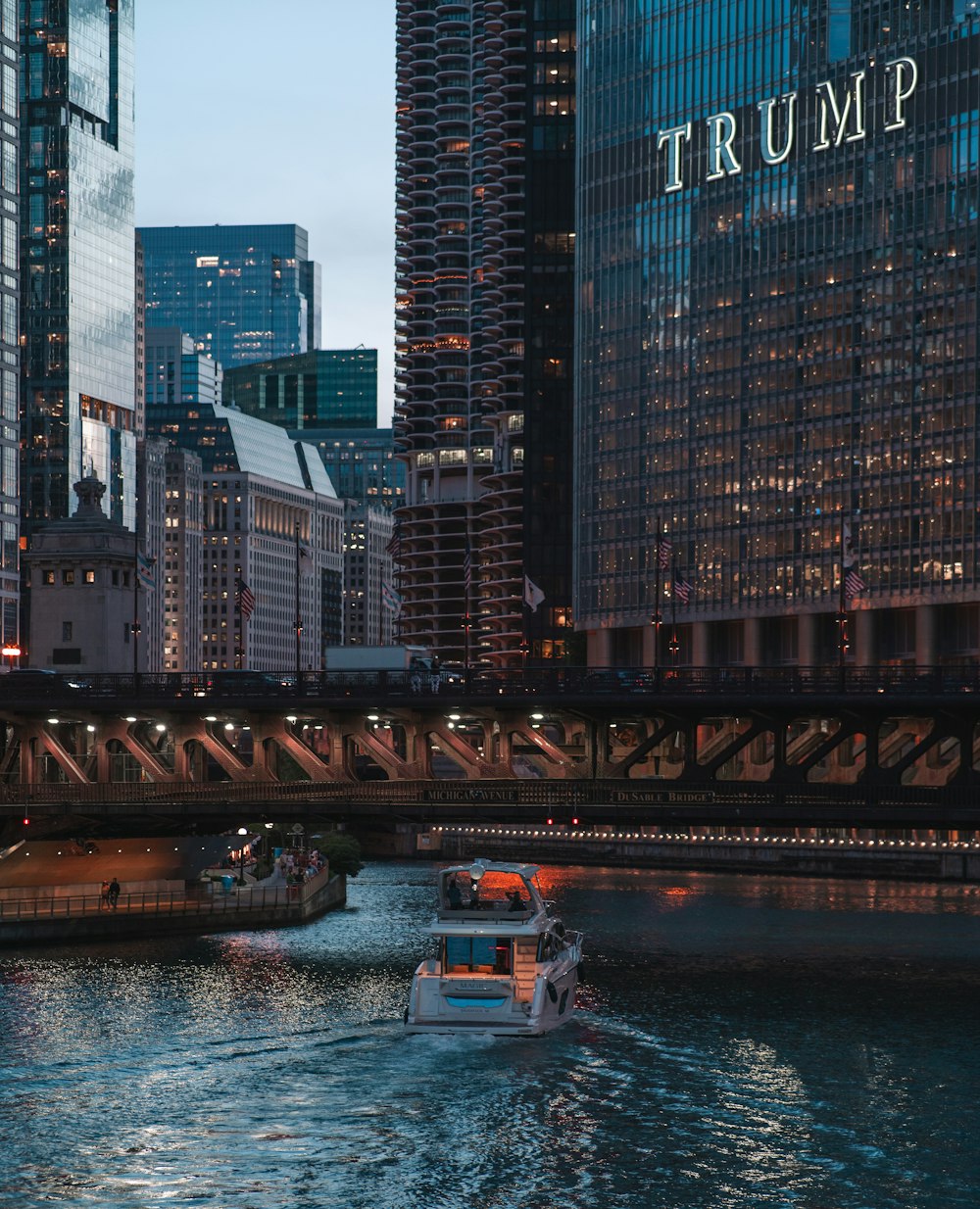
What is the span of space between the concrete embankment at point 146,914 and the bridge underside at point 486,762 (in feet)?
26.0

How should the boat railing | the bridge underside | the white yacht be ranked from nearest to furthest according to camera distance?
Result: the white yacht → the boat railing → the bridge underside

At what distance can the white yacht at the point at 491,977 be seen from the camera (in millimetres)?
74312

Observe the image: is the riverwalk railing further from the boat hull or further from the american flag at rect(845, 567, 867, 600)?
the boat hull

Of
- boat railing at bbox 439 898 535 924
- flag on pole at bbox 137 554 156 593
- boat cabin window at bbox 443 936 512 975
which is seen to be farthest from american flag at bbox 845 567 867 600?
boat cabin window at bbox 443 936 512 975

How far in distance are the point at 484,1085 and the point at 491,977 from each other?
838cm

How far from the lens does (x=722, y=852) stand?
6811 inches

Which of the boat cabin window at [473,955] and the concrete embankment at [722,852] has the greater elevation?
the boat cabin window at [473,955]

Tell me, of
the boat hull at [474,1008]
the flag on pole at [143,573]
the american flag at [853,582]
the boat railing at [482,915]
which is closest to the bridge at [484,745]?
the boat railing at [482,915]

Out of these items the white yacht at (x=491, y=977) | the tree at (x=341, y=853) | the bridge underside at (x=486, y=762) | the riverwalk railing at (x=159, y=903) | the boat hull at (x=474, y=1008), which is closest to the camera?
the boat hull at (x=474, y=1008)

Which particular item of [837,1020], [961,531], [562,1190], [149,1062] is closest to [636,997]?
[837,1020]

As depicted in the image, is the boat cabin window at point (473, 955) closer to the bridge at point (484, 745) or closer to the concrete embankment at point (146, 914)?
the bridge at point (484, 745)

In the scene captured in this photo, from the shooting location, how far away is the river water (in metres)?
56.5

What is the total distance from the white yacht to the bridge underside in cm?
1129

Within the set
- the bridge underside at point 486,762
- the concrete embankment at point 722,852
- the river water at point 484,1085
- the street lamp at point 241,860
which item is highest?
the bridge underside at point 486,762
